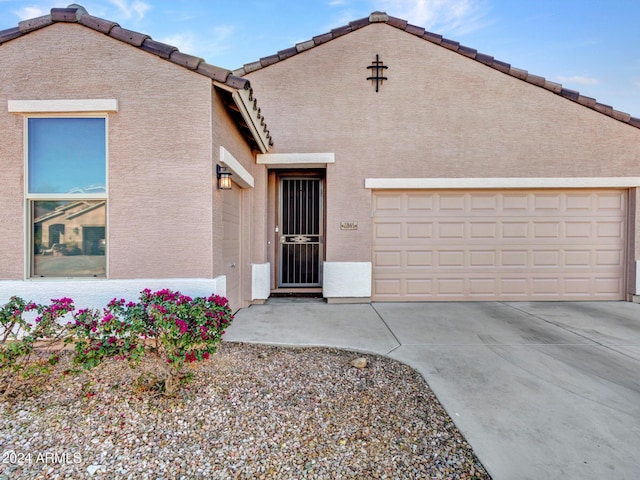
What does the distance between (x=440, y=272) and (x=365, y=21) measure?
215 inches

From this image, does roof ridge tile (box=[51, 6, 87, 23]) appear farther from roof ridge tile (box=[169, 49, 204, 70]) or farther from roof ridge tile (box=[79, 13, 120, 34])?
roof ridge tile (box=[169, 49, 204, 70])

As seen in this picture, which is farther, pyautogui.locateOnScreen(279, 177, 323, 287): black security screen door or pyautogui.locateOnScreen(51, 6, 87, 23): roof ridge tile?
pyautogui.locateOnScreen(279, 177, 323, 287): black security screen door

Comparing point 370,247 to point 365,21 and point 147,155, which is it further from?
point 365,21

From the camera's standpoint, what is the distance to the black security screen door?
284 inches

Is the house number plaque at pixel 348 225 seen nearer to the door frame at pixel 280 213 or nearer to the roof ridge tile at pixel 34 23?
the door frame at pixel 280 213

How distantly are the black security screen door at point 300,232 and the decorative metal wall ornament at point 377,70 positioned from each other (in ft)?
7.91

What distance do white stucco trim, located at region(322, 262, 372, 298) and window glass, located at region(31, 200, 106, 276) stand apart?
12.7ft

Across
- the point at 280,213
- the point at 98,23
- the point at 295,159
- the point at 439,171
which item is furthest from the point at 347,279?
the point at 98,23

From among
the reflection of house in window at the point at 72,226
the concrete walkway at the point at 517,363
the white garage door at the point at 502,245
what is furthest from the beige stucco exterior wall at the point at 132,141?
the white garage door at the point at 502,245

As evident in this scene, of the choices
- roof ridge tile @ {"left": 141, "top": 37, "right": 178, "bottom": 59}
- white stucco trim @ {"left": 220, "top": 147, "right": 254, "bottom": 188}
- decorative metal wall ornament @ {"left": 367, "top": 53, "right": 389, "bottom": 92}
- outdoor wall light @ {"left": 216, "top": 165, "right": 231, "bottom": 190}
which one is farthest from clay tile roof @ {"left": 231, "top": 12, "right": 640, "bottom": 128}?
outdoor wall light @ {"left": 216, "top": 165, "right": 231, "bottom": 190}

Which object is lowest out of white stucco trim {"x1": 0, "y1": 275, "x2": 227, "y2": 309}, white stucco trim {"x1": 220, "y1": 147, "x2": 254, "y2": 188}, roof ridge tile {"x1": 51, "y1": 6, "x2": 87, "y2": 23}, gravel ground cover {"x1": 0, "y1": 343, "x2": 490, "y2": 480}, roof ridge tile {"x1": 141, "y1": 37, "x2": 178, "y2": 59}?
gravel ground cover {"x1": 0, "y1": 343, "x2": 490, "y2": 480}

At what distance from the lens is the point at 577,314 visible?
18.0 ft

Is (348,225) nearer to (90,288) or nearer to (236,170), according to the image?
(236,170)

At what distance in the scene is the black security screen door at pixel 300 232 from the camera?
721cm
